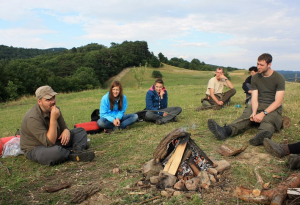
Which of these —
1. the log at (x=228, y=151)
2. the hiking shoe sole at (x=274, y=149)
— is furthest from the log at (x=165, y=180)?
the hiking shoe sole at (x=274, y=149)

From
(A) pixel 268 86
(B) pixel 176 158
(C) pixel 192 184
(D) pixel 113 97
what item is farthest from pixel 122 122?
(C) pixel 192 184

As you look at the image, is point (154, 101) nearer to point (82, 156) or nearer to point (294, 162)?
point (82, 156)

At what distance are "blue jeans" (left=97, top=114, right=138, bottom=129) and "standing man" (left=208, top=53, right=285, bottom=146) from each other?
8.68 feet

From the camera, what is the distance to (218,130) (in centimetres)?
526

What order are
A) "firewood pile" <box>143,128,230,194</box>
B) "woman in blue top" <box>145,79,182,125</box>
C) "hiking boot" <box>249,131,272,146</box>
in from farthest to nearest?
"woman in blue top" <box>145,79,182,125</box>
"hiking boot" <box>249,131,272,146</box>
"firewood pile" <box>143,128,230,194</box>

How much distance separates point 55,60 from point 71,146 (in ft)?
288

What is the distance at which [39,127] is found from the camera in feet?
14.5

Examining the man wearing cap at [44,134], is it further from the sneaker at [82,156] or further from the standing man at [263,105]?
the standing man at [263,105]

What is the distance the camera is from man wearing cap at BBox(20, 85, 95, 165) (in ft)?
14.5

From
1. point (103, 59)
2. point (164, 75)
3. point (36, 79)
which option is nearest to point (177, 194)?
point (36, 79)

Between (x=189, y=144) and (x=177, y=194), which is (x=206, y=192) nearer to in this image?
(x=177, y=194)

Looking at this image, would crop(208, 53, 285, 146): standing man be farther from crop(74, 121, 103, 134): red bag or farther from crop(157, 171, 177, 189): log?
crop(74, 121, 103, 134): red bag

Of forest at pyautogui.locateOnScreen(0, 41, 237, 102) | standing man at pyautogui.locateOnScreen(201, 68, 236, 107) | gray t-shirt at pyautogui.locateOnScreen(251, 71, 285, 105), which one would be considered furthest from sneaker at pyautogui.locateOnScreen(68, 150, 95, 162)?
forest at pyautogui.locateOnScreen(0, 41, 237, 102)

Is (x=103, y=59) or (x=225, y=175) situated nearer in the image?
(x=225, y=175)
